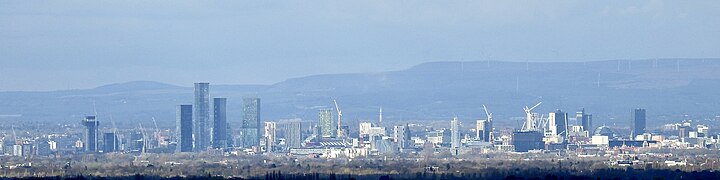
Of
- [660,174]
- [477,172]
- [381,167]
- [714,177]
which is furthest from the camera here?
[381,167]

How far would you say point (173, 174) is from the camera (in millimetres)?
122562

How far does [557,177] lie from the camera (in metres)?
109

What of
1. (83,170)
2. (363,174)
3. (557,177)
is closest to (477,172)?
(363,174)

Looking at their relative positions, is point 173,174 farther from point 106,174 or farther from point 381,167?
point 381,167

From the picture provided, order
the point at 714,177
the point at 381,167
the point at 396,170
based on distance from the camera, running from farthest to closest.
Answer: the point at 381,167, the point at 396,170, the point at 714,177

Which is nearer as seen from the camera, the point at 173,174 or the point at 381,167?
the point at 173,174

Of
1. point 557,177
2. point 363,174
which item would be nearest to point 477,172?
point 363,174

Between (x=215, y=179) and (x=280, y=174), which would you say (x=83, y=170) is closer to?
(x=280, y=174)

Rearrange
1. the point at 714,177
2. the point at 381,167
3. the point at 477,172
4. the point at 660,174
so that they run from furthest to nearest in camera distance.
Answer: the point at 381,167, the point at 477,172, the point at 660,174, the point at 714,177

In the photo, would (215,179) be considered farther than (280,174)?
No

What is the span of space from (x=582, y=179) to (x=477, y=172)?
20855 millimetres

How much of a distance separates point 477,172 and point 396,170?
11421mm

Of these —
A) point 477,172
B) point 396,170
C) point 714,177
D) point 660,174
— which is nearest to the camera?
point 714,177

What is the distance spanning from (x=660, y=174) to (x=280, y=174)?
2224 centimetres
